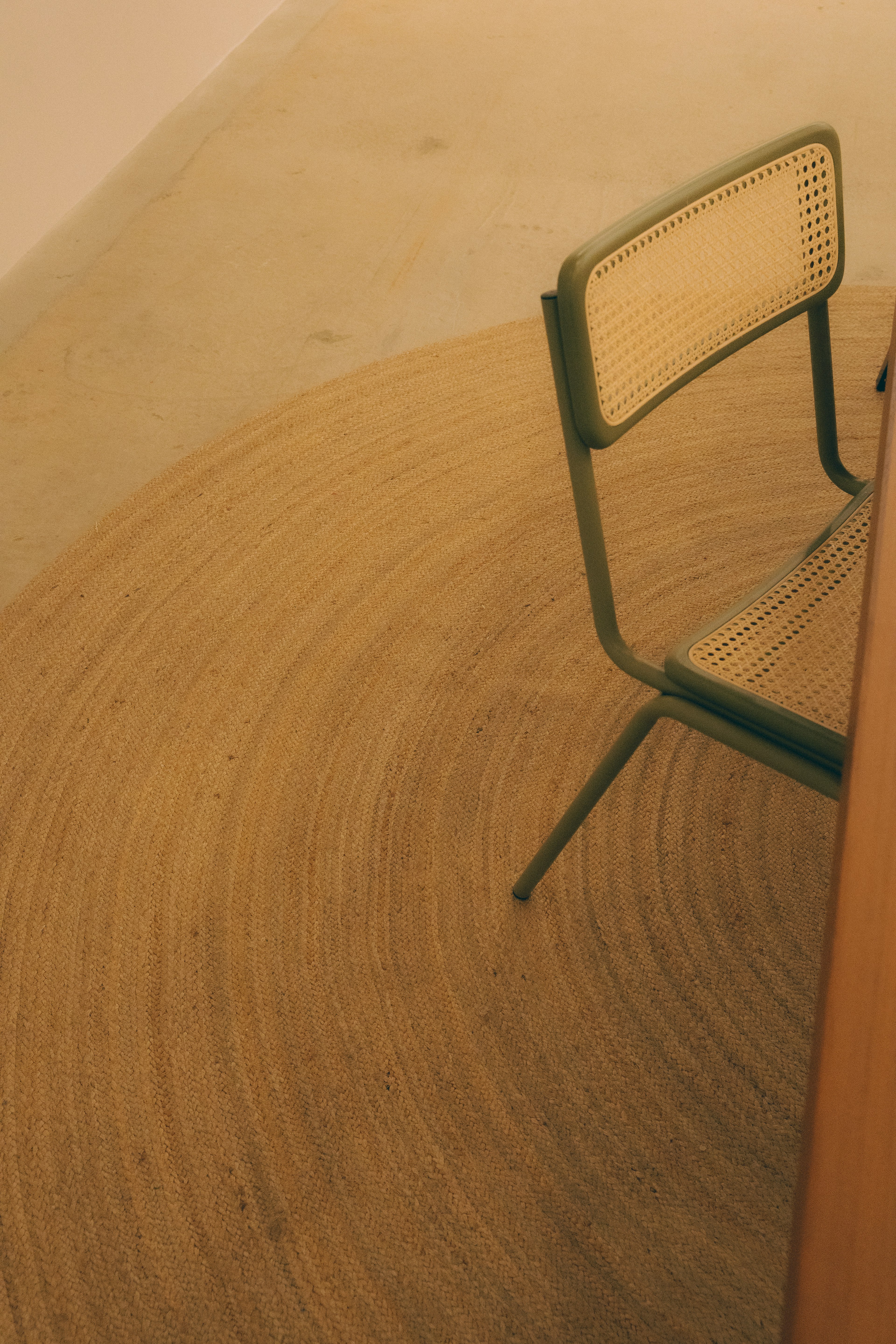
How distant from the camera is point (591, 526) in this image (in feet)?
3.37

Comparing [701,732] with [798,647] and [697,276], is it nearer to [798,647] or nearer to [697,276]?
[798,647]

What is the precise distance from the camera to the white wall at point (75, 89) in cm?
262

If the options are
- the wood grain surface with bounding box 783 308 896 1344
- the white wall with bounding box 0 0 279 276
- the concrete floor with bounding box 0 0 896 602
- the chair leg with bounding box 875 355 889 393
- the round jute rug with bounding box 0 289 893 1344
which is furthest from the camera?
the white wall with bounding box 0 0 279 276

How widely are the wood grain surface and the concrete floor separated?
162 centimetres

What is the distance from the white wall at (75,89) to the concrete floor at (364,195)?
0.23 ft

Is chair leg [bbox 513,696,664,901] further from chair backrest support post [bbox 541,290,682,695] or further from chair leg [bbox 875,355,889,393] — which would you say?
chair leg [bbox 875,355,889,393]

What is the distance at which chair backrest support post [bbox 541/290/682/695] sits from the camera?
3.02 feet

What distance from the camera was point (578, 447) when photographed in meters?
0.98

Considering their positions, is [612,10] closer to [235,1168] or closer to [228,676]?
[228,676]

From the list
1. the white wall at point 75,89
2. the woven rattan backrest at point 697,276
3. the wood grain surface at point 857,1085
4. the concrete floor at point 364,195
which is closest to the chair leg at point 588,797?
the woven rattan backrest at point 697,276

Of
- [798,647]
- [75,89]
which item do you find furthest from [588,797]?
[75,89]

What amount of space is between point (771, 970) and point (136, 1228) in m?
0.78

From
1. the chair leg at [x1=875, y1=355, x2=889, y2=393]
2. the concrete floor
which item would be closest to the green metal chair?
the chair leg at [x1=875, y1=355, x2=889, y2=393]

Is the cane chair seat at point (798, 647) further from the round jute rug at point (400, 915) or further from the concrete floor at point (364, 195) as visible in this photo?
the concrete floor at point (364, 195)
